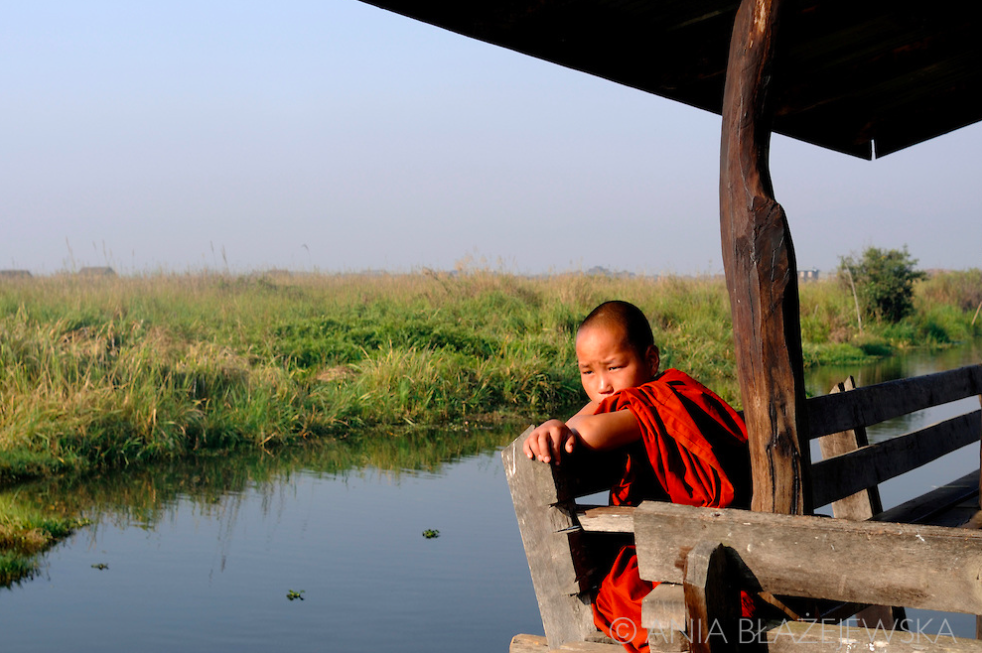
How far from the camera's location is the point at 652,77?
10.1 ft

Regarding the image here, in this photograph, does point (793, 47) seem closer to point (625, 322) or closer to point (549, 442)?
point (625, 322)

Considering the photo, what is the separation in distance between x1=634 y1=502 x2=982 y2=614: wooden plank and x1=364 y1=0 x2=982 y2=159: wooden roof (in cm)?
111

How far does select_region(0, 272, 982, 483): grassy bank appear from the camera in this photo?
7.67 m

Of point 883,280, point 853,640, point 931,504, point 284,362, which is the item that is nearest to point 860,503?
point 931,504

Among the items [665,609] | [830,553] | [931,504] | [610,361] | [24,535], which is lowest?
[24,535]

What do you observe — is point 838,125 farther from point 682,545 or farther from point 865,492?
point 682,545

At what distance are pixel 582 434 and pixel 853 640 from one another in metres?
0.70

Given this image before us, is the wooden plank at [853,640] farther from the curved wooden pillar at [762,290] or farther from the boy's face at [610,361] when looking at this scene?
the boy's face at [610,361]

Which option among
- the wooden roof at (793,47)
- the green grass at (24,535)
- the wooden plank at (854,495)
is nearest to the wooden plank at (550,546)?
the wooden roof at (793,47)

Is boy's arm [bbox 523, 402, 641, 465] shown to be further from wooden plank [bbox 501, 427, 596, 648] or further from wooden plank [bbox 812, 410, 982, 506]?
wooden plank [bbox 812, 410, 982, 506]

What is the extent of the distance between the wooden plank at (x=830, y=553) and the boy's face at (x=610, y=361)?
574 millimetres

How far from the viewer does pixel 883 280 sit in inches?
834

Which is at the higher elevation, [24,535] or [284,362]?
[284,362]

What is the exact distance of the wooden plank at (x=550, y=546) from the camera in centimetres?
207
